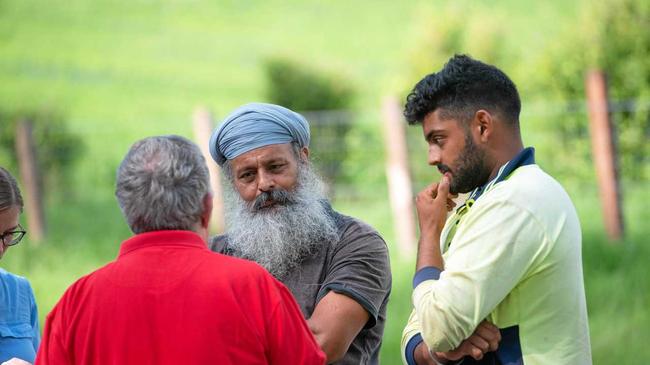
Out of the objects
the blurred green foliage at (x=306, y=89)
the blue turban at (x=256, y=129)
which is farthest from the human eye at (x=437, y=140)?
the blurred green foliage at (x=306, y=89)

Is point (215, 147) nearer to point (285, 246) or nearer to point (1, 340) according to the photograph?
point (285, 246)

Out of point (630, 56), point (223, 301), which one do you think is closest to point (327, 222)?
point (223, 301)

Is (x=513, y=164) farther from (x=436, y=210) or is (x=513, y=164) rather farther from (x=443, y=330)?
(x=443, y=330)

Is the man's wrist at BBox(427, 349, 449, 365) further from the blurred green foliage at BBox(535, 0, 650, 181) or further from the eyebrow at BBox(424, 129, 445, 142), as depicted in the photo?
the blurred green foliage at BBox(535, 0, 650, 181)

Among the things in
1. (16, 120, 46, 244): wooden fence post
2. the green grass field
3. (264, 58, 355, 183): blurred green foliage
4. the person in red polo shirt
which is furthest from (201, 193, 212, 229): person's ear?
(264, 58, 355, 183): blurred green foliage

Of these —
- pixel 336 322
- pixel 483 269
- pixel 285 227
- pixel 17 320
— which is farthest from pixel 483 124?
pixel 17 320

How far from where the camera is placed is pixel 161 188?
9.57 ft

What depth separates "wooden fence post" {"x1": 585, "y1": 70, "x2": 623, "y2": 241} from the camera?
10414 mm

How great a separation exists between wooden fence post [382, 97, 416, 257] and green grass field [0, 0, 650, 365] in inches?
10.5

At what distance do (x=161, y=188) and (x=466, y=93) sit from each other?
1083mm

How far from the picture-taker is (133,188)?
2932mm

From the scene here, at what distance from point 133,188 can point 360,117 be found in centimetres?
1029

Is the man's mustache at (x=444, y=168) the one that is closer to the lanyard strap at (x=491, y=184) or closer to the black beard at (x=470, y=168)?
the black beard at (x=470, y=168)

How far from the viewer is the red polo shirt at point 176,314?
2.82 metres
